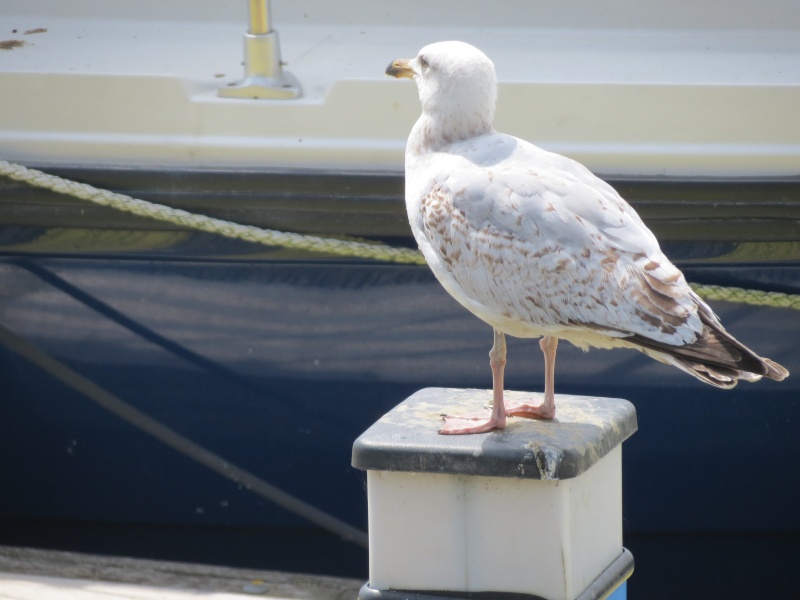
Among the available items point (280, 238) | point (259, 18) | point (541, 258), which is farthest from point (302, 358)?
point (541, 258)

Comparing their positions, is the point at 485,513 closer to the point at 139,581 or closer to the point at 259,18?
the point at 139,581

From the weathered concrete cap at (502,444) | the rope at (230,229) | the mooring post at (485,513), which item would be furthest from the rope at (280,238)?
the mooring post at (485,513)

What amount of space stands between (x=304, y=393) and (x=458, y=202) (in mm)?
1264

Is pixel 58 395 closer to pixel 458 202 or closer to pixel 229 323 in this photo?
pixel 229 323

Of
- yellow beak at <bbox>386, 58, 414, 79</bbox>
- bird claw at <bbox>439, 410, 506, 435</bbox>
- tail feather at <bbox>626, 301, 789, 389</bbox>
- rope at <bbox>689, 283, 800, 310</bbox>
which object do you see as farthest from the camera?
rope at <bbox>689, 283, 800, 310</bbox>

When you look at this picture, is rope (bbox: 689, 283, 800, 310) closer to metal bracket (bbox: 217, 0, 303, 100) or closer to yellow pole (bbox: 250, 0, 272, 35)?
metal bracket (bbox: 217, 0, 303, 100)

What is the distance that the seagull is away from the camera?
204 centimetres

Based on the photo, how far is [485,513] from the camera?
205cm

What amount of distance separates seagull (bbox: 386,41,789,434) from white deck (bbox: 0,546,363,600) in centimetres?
101

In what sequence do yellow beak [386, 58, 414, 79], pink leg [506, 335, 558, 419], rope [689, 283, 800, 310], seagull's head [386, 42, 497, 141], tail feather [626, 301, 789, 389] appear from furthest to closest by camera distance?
rope [689, 283, 800, 310] → yellow beak [386, 58, 414, 79] → seagull's head [386, 42, 497, 141] → pink leg [506, 335, 558, 419] → tail feather [626, 301, 789, 389]

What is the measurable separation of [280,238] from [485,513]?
1.26 meters

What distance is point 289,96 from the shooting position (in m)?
3.18

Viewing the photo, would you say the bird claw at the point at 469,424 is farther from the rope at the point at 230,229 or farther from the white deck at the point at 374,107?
the white deck at the point at 374,107

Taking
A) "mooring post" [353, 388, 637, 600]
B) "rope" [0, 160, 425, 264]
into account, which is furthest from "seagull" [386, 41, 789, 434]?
"rope" [0, 160, 425, 264]
